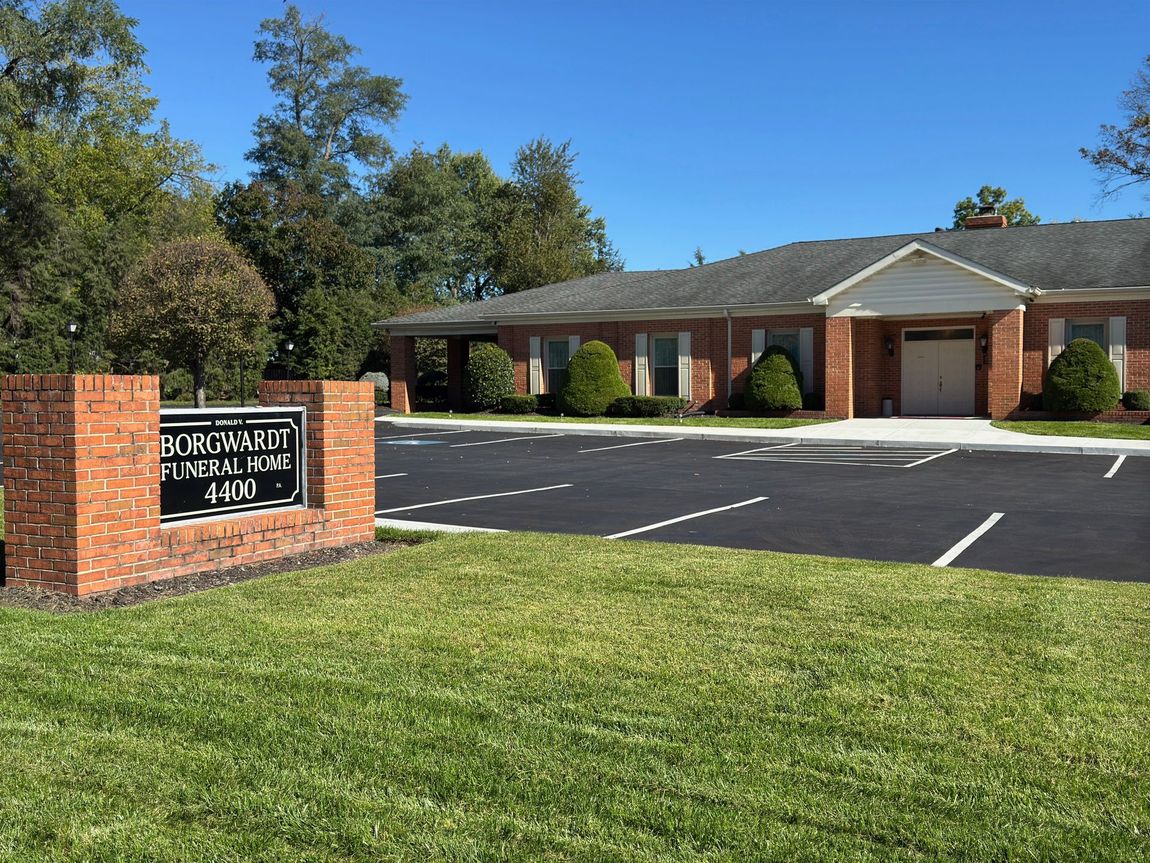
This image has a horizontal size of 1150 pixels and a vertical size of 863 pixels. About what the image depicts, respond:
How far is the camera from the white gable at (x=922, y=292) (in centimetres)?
2580

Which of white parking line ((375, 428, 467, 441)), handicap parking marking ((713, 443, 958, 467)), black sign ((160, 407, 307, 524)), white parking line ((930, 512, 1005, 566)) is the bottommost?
white parking line ((930, 512, 1005, 566))

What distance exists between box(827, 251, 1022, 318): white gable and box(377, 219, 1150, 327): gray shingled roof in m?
1.15

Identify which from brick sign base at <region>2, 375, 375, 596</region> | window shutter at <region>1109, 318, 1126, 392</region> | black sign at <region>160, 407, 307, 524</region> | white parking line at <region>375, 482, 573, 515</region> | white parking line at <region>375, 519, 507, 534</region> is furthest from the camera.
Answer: window shutter at <region>1109, 318, 1126, 392</region>

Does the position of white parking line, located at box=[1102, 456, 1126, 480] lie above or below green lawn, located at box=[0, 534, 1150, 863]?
above

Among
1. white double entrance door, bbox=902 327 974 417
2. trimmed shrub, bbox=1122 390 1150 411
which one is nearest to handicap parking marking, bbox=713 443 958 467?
trimmed shrub, bbox=1122 390 1150 411

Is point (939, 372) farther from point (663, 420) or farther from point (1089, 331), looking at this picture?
point (663, 420)

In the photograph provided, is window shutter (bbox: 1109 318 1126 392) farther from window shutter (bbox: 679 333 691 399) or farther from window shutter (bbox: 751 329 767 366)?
window shutter (bbox: 679 333 691 399)

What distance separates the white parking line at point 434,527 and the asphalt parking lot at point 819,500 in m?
0.23

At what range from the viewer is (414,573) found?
7.05 meters

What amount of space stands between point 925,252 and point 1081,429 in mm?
6715

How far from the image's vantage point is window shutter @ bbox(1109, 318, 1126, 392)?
82.7ft

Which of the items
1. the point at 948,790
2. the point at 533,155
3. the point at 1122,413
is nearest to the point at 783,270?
the point at 1122,413

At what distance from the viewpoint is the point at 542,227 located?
6122cm

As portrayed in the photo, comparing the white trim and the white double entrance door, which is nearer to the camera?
the white trim
